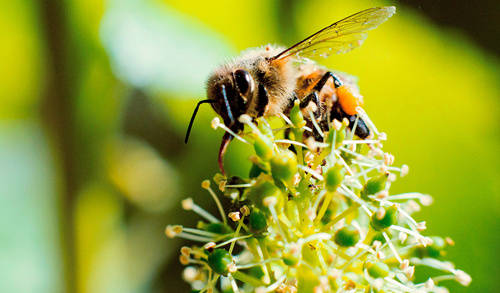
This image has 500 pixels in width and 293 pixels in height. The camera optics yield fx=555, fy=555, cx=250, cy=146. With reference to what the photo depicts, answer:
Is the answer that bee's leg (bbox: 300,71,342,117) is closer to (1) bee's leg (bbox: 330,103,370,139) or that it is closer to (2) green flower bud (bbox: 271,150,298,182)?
(1) bee's leg (bbox: 330,103,370,139)

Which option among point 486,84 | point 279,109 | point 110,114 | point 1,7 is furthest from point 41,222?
point 486,84

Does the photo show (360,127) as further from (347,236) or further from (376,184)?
(347,236)

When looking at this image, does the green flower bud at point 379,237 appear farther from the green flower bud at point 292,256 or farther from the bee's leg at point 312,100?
the bee's leg at point 312,100

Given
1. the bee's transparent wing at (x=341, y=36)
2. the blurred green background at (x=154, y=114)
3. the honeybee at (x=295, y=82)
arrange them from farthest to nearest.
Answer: the blurred green background at (x=154, y=114) < the bee's transparent wing at (x=341, y=36) < the honeybee at (x=295, y=82)

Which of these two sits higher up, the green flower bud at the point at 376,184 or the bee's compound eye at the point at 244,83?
the bee's compound eye at the point at 244,83

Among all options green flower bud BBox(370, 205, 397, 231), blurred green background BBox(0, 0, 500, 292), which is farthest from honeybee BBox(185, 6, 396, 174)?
blurred green background BBox(0, 0, 500, 292)

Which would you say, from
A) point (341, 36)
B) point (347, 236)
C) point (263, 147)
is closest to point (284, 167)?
point (263, 147)

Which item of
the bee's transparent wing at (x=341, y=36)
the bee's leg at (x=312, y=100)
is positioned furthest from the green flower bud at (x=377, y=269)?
the bee's transparent wing at (x=341, y=36)
